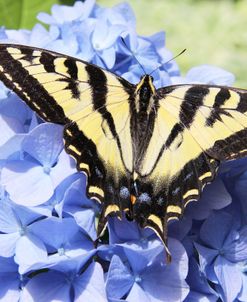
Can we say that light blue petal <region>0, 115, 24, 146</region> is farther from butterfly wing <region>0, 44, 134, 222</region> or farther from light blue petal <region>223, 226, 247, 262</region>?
light blue petal <region>223, 226, 247, 262</region>

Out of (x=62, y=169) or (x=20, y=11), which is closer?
(x=62, y=169)

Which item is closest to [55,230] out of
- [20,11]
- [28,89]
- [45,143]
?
[45,143]

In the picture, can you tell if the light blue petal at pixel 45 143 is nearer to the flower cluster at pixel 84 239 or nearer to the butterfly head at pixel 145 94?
the flower cluster at pixel 84 239

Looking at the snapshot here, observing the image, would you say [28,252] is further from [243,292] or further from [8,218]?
[243,292]

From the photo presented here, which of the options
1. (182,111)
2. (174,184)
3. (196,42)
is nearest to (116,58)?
(182,111)

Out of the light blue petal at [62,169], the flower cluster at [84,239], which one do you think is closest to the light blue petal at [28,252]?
the flower cluster at [84,239]
